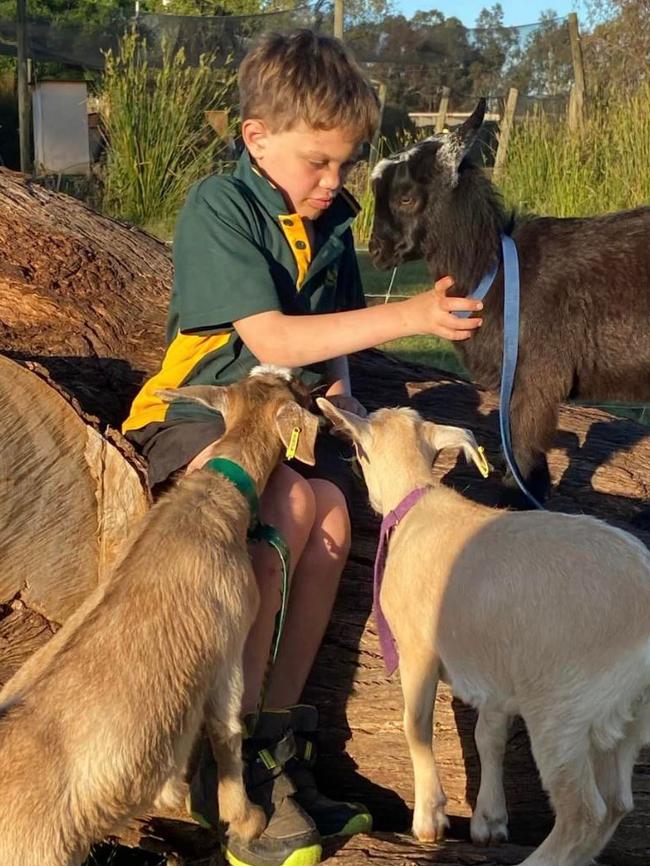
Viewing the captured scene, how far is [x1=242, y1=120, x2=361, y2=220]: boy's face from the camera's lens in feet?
11.5

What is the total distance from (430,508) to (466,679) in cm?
49

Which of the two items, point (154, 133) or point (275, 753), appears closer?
point (275, 753)

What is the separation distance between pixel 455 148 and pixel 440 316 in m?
1.90

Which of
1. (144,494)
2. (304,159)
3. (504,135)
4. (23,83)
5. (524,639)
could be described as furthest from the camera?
(23,83)

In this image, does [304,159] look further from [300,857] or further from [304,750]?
[300,857]

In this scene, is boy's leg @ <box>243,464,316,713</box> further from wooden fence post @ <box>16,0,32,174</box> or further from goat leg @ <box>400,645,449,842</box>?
wooden fence post @ <box>16,0,32,174</box>

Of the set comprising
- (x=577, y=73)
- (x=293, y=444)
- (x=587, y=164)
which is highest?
(x=577, y=73)

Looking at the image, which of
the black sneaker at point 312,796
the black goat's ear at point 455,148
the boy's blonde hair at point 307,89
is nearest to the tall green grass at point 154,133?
the black goat's ear at point 455,148

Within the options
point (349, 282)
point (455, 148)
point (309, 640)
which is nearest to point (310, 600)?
point (309, 640)

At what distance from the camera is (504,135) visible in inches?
484

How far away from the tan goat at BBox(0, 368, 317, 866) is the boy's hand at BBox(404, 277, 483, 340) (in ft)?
1.53

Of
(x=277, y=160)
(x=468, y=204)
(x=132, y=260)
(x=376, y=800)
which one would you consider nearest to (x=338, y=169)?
(x=277, y=160)

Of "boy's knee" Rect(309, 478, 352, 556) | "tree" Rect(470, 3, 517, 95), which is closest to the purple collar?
"boy's knee" Rect(309, 478, 352, 556)

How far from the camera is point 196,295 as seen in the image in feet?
11.3
